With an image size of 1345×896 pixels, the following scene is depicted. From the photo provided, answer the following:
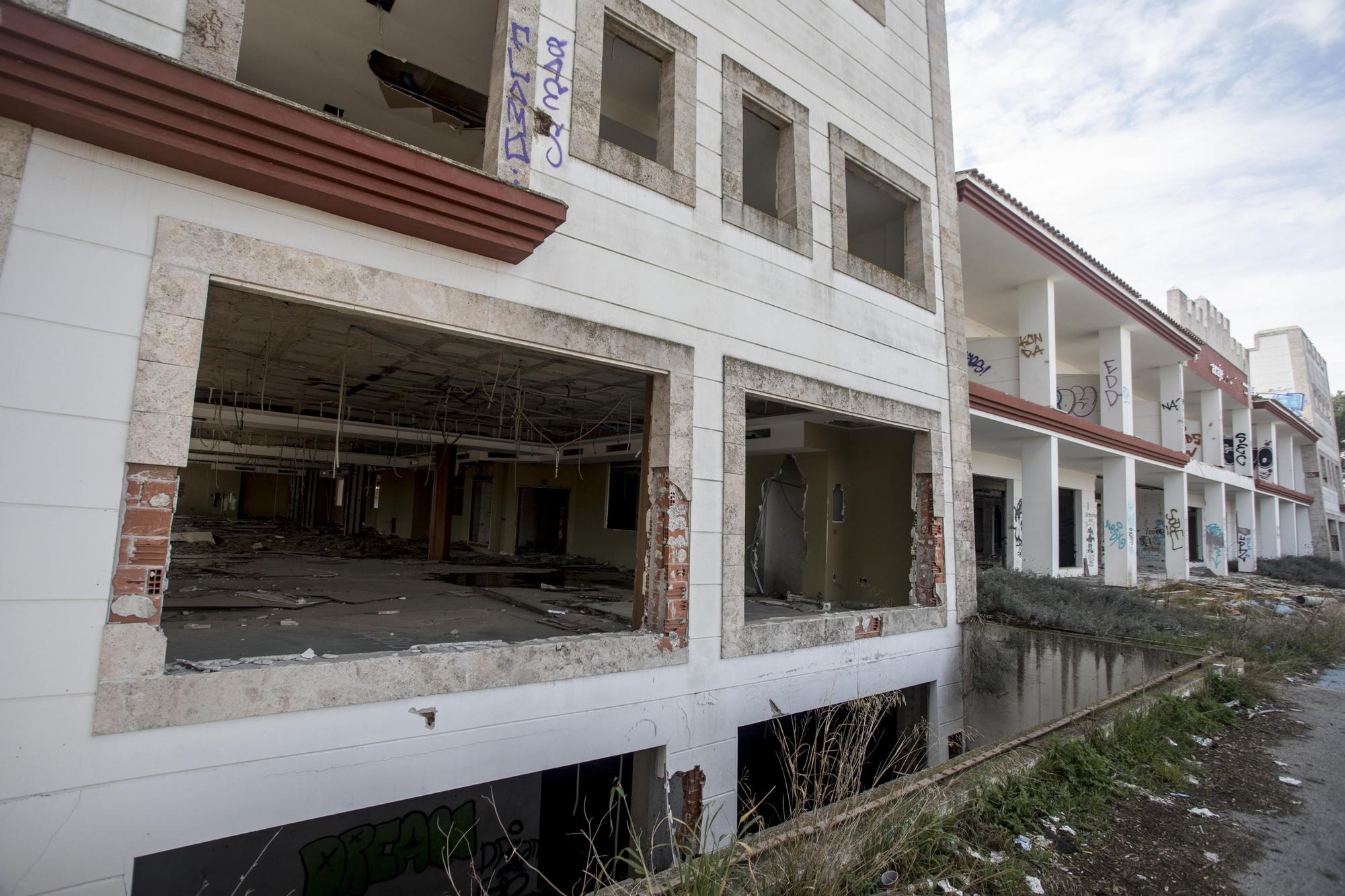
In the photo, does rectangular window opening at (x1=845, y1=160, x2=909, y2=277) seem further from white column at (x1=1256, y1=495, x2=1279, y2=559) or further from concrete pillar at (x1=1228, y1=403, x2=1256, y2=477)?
white column at (x1=1256, y1=495, x2=1279, y2=559)

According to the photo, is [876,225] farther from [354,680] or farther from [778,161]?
[354,680]

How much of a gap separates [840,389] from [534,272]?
3614 millimetres

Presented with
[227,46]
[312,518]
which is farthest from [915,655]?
[312,518]

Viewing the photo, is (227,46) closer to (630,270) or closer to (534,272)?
(534,272)

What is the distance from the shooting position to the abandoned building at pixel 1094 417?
37.9ft

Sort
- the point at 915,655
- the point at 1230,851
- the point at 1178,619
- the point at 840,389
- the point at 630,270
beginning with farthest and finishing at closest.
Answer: the point at 1178,619
the point at 915,655
the point at 840,389
the point at 630,270
the point at 1230,851

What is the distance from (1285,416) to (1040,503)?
66.1 ft

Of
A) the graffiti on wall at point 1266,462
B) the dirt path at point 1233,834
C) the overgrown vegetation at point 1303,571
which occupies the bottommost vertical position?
the dirt path at point 1233,834

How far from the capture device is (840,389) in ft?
23.2

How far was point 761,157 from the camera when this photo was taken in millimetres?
8477

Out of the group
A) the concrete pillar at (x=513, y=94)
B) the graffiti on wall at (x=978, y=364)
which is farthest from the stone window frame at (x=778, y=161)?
the graffiti on wall at (x=978, y=364)

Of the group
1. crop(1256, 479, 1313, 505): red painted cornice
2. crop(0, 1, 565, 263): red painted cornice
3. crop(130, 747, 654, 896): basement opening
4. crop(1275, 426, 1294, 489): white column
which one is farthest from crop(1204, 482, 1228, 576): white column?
crop(0, 1, 565, 263): red painted cornice

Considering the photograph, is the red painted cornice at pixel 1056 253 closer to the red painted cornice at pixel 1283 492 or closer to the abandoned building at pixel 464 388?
the abandoned building at pixel 464 388

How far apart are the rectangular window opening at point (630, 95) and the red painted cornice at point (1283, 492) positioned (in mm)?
24883
